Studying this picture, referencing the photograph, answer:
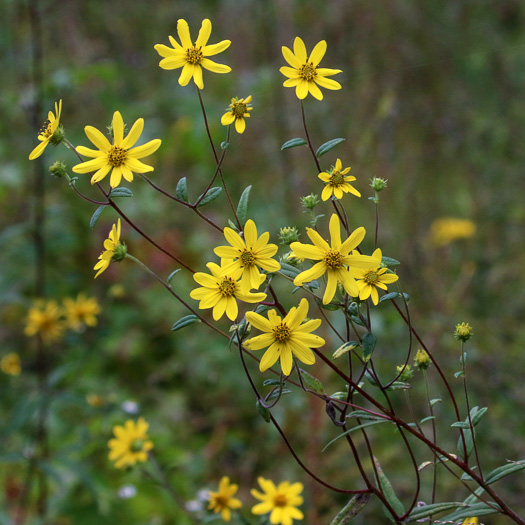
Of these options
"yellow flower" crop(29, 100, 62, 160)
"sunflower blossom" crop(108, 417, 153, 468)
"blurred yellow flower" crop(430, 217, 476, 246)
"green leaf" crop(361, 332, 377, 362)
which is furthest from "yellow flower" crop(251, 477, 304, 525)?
"blurred yellow flower" crop(430, 217, 476, 246)

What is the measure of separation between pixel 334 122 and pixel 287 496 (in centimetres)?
276

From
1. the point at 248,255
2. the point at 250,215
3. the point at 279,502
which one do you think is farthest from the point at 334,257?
the point at 250,215

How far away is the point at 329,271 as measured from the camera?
2.41 feet

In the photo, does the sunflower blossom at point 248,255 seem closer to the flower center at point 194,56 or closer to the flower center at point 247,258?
the flower center at point 247,258

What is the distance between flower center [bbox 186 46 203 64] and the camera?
0.84m

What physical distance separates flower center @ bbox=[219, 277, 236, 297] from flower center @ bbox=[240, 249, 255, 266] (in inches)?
1.4

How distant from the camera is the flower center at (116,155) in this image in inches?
31.6

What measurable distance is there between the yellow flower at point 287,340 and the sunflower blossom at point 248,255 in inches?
2.3

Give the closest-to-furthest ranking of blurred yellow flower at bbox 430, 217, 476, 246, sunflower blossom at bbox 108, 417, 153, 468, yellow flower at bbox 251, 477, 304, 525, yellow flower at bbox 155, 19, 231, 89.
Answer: yellow flower at bbox 155, 19, 231, 89 < yellow flower at bbox 251, 477, 304, 525 < sunflower blossom at bbox 108, 417, 153, 468 < blurred yellow flower at bbox 430, 217, 476, 246

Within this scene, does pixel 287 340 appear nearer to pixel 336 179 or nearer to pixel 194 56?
pixel 336 179

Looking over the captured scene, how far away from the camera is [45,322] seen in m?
2.04

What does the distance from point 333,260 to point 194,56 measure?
39cm

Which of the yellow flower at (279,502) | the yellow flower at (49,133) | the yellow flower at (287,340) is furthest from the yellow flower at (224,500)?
the yellow flower at (49,133)

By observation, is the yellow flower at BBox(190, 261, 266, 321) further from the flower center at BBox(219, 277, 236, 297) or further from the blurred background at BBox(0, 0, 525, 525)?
the blurred background at BBox(0, 0, 525, 525)
